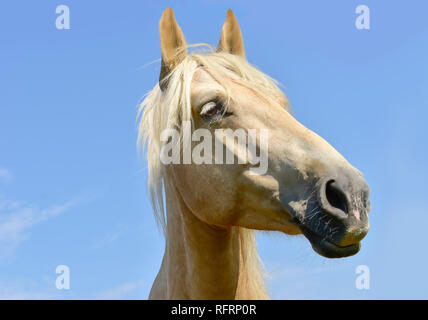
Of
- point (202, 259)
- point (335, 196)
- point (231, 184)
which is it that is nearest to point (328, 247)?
point (335, 196)

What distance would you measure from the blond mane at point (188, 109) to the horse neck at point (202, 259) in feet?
0.07

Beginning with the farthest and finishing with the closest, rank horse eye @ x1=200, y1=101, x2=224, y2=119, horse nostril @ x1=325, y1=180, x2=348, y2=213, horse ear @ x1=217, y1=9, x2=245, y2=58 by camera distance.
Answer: horse ear @ x1=217, y1=9, x2=245, y2=58 → horse eye @ x1=200, y1=101, x2=224, y2=119 → horse nostril @ x1=325, y1=180, x2=348, y2=213

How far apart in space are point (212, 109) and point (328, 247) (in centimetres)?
145

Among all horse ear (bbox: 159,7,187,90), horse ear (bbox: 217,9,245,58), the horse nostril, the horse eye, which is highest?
horse ear (bbox: 217,9,245,58)

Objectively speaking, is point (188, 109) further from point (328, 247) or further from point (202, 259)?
point (328, 247)

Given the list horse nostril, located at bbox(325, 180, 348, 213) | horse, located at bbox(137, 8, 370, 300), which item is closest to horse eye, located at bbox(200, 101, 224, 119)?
horse, located at bbox(137, 8, 370, 300)

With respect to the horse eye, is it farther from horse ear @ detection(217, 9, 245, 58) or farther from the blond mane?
horse ear @ detection(217, 9, 245, 58)

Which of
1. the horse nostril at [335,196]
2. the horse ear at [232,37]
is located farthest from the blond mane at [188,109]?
the horse nostril at [335,196]

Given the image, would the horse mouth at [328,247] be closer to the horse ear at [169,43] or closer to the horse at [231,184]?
the horse at [231,184]

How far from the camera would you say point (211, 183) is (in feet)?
11.5

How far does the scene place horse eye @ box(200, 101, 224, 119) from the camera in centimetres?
364

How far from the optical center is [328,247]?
2961 mm

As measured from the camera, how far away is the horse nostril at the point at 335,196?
288 centimetres

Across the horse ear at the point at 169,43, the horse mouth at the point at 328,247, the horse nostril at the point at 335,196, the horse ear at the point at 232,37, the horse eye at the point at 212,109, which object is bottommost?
the horse mouth at the point at 328,247
